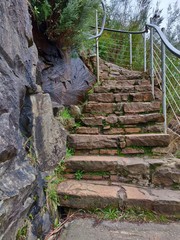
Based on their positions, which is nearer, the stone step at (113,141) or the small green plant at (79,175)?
the small green plant at (79,175)

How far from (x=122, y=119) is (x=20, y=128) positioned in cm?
119

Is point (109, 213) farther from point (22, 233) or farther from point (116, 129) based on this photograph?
point (116, 129)

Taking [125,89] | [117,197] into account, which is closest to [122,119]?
[125,89]

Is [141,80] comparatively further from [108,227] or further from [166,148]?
[108,227]

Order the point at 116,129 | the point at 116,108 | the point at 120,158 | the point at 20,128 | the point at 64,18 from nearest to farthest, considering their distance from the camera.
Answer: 1. the point at 20,128
2. the point at 120,158
3. the point at 64,18
4. the point at 116,129
5. the point at 116,108

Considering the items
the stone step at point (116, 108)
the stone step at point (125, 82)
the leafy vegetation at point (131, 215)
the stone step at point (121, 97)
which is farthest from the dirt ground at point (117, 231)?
the stone step at point (125, 82)

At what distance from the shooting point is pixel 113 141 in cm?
174

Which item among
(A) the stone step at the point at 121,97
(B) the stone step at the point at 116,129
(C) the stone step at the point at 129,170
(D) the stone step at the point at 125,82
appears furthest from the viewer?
(D) the stone step at the point at 125,82

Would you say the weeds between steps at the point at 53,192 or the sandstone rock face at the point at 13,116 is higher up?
the sandstone rock face at the point at 13,116

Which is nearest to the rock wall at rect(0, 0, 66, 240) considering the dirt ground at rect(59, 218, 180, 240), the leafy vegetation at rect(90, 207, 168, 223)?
the dirt ground at rect(59, 218, 180, 240)

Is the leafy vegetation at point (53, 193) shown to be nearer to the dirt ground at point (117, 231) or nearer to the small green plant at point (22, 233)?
the dirt ground at point (117, 231)

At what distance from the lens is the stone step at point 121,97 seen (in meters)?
2.30

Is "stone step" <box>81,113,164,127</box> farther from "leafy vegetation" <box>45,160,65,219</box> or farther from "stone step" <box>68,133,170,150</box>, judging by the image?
"leafy vegetation" <box>45,160,65,219</box>

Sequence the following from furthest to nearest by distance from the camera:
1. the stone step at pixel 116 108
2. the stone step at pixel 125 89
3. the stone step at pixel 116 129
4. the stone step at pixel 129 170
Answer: the stone step at pixel 125 89, the stone step at pixel 116 108, the stone step at pixel 116 129, the stone step at pixel 129 170
